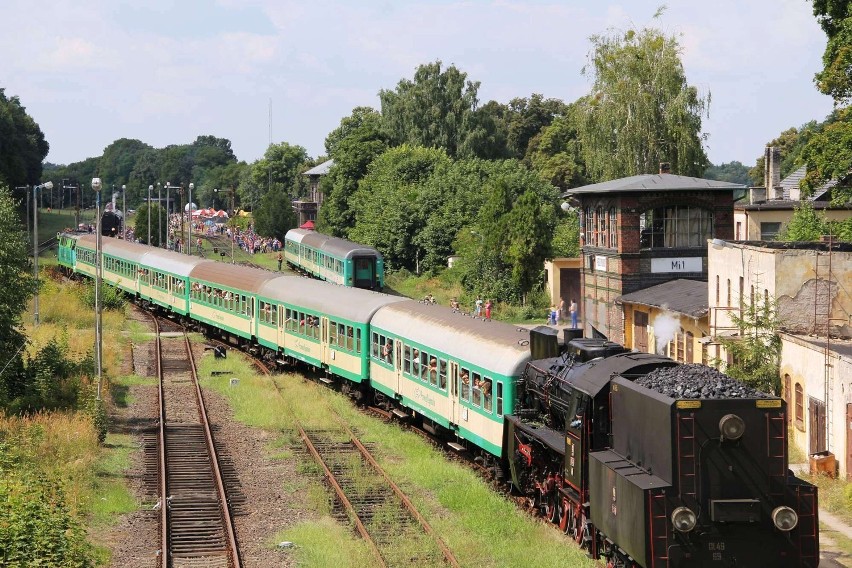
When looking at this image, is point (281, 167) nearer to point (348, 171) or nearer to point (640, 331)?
point (348, 171)

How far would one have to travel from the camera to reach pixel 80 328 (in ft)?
158

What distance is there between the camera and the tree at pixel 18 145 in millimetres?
109088

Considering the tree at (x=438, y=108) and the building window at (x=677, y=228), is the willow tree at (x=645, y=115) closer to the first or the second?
the building window at (x=677, y=228)

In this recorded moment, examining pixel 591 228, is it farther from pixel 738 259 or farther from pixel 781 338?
pixel 781 338

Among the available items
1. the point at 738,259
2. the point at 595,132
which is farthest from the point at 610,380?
the point at 595,132

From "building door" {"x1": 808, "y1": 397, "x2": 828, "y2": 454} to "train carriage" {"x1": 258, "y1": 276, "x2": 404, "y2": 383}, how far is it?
10.8m

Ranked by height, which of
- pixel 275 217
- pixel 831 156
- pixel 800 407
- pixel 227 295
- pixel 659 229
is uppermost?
pixel 275 217

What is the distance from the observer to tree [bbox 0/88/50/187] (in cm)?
10909

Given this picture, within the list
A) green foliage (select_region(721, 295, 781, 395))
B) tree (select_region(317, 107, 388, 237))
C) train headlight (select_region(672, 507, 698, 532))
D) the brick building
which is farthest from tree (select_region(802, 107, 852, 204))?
tree (select_region(317, 107, 388, 237))

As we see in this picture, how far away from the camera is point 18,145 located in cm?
11725

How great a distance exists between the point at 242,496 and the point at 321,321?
12.2 m

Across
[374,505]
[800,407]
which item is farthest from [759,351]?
[374,505]

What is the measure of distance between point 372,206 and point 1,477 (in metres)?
58.7

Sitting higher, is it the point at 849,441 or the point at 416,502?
the point at 849,441
